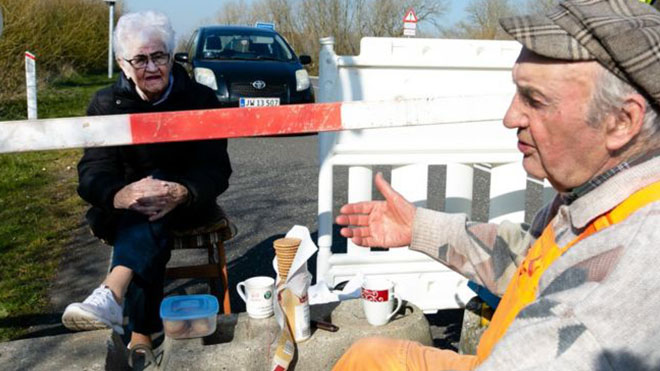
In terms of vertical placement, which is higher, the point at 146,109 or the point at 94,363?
the point at 146,109

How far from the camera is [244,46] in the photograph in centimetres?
1295

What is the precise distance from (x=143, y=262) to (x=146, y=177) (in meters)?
0.48

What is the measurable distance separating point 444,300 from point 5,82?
13776 mm

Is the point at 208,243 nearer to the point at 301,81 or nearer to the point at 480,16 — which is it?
the point at 301,81

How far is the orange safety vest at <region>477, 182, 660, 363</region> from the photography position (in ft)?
4.57

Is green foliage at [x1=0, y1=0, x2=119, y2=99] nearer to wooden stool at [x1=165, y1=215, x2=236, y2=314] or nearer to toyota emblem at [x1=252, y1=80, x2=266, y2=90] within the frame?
toyota emblem at [x1=252, y1=80, x2=266, y2=90]

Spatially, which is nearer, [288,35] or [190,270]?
[190,270]

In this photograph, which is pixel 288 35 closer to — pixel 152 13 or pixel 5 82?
pixel 5 82

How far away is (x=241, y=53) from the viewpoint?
12703mm

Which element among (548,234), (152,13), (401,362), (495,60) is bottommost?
(401,362)

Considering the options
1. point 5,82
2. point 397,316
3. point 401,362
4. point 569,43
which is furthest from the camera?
point 5,82

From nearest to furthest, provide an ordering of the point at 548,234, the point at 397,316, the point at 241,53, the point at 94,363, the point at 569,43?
the point at 569,43, the point at 548,234, the point at 94,363, the point at 397,316, the point at 241,53

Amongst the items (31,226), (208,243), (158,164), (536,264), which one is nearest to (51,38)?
(31,226)

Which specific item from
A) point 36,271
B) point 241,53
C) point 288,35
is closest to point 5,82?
point 241,53
